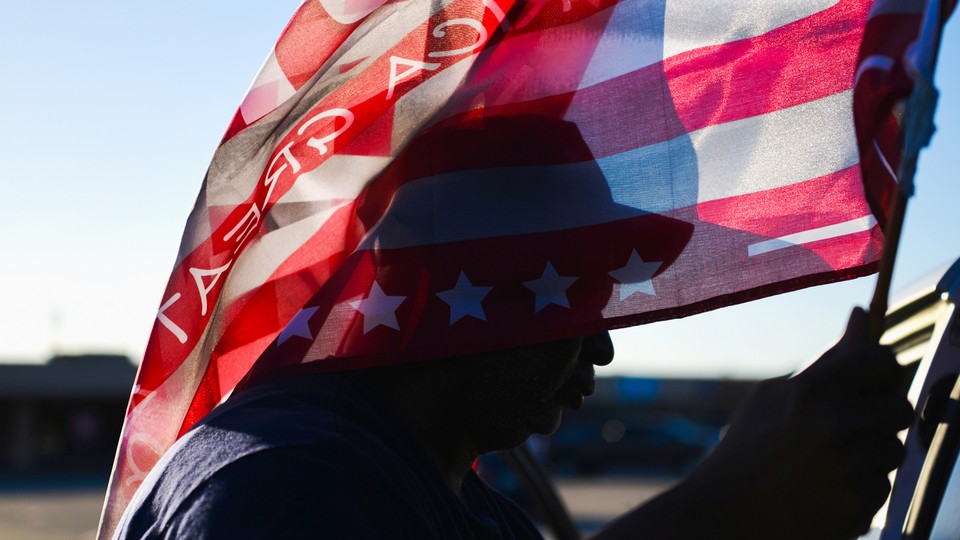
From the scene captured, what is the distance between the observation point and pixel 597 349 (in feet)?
6.73

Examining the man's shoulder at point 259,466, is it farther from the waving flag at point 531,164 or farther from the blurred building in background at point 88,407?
the blurred building in background at point 88,407

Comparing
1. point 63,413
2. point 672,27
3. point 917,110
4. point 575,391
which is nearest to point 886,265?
point 917,110

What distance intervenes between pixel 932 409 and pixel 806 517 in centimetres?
79

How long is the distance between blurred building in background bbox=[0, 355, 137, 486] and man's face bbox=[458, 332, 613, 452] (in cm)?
4088

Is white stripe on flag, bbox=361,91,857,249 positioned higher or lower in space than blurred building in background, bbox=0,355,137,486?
higher

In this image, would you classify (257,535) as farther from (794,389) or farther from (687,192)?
(687,192)

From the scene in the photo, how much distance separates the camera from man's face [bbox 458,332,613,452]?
1.91 meters

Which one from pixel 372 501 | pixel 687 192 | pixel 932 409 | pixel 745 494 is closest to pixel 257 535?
pixel 372 501

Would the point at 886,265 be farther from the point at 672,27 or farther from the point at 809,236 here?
the point at 672,27

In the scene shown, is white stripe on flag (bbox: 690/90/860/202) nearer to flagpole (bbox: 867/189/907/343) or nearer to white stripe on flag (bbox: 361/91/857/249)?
white stripe on flag (bbox: 361/91/857/249)

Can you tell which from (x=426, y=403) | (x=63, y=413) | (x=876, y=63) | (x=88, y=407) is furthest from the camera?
(x=63, y=413)

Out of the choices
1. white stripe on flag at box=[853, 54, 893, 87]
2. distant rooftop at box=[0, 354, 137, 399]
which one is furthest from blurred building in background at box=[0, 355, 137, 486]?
white stripe on flag at box=[853, 54, 893, 87]

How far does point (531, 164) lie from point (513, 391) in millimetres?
432

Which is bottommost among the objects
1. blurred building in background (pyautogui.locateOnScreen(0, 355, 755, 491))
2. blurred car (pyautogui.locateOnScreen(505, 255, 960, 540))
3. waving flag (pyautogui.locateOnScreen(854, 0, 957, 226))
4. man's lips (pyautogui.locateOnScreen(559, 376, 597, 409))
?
blurred building in background (pyautogui.locateOnScreen(0, 355, 755, 491))
